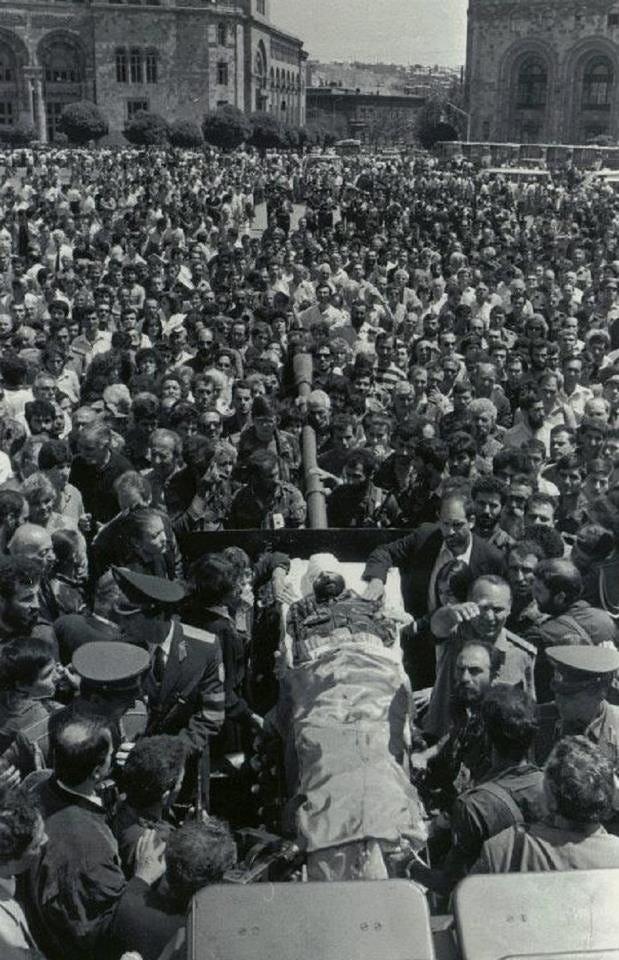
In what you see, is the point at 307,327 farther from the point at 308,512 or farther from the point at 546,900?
the point at 546,900

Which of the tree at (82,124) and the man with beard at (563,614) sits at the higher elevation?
the tree at (82,124)

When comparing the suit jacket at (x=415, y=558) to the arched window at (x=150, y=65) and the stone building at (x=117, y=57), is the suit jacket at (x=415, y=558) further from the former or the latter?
the arched window at (x=150, y=65)

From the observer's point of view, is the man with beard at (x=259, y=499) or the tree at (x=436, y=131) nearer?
the man with beard at (x=259, y=499)

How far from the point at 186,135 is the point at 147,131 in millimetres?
2084

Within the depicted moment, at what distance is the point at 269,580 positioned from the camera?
5.31 m

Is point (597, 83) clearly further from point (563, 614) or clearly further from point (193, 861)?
point (193, 861)

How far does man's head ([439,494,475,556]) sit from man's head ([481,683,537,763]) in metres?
1.75

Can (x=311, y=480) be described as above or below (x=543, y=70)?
below

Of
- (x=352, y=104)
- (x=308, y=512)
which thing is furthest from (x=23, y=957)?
(x=352, y=104)

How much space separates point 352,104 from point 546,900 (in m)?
108

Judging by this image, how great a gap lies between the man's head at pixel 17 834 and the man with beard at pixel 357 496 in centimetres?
387

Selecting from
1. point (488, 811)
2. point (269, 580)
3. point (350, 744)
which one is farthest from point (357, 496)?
point (488, 811)

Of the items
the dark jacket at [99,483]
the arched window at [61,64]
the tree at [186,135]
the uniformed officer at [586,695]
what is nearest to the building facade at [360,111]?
the arched window at [61,64]

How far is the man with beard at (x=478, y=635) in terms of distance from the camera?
455cm
